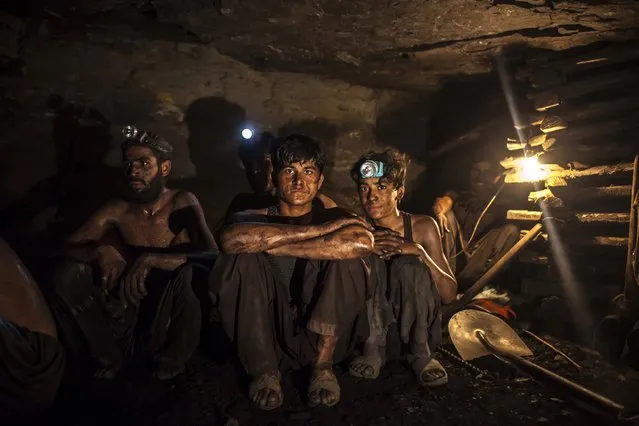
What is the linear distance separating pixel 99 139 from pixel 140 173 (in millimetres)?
1529

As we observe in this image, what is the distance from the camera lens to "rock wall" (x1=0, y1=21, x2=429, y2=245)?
16.0 ft

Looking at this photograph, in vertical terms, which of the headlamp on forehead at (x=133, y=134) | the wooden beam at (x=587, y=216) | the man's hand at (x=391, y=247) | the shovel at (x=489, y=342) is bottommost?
the shovel at (x=489, y=342)

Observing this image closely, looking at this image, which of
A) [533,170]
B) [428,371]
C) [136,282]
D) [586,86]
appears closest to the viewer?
[428,371]

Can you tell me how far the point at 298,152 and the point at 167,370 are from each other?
2.24 metres

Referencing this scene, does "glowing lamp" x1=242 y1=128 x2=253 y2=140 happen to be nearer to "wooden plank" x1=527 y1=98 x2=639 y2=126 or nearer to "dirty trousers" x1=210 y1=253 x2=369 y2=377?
"dirty trousers" x1=210 y1=253 x2=369 y2=377

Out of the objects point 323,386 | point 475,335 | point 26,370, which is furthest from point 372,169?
point 26,370

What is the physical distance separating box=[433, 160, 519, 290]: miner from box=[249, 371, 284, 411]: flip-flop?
12.6ft

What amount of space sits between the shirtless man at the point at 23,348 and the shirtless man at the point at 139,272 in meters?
0.99

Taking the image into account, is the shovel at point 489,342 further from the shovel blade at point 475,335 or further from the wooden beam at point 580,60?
the wooden beam at point 580,60

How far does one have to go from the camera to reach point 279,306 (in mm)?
3137

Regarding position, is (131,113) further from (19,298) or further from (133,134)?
(19,298)

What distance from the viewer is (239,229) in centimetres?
306

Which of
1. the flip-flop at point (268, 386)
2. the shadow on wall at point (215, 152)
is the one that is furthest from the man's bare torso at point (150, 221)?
the flip-flop at point (268, 386)

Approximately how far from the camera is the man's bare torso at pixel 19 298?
86.9 inches
